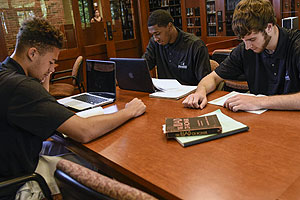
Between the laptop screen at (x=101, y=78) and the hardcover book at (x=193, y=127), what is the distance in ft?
2.70

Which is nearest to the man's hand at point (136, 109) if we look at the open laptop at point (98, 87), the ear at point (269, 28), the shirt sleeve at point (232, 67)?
the open laptop at point (98, 87)

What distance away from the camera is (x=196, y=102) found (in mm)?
1710

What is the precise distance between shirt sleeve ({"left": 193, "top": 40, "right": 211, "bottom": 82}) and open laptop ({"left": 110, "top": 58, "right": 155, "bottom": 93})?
56 cm

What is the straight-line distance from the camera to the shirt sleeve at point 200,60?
8.16 feet

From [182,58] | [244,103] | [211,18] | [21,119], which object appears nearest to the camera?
[21,119]

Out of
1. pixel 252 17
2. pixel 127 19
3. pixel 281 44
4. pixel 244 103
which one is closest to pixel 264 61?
pixel 281 44

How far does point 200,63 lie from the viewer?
2.52m

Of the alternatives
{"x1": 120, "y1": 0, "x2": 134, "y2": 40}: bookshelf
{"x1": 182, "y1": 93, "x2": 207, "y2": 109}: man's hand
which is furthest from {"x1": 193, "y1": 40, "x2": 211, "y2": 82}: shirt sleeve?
{"x1": 120, "y1": 0, "x2": 134, "y2": 40}: bookshelf

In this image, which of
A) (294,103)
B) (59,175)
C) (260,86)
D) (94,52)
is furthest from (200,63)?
(94,52)

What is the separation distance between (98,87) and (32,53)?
0.86m

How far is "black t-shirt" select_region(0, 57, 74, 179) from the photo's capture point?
1.24 m

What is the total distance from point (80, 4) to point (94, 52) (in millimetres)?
861

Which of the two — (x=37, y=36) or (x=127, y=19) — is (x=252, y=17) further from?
(x=127, y=19)

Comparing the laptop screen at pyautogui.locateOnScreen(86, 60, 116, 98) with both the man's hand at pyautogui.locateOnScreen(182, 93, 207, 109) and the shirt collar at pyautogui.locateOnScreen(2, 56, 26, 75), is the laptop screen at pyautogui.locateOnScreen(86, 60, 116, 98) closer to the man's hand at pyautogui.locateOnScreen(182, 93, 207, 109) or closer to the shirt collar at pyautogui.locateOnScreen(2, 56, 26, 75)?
the man's hand at pyautogui.locateOnScreen(182, 93, 207, 109)
